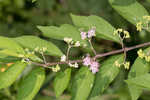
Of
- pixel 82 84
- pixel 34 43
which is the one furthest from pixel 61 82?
pixel 34 43

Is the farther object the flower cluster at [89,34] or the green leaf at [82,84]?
the flower cluster at [89,34]

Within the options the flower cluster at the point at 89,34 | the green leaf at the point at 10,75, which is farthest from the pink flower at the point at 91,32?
the green leaf at the point at 10,75

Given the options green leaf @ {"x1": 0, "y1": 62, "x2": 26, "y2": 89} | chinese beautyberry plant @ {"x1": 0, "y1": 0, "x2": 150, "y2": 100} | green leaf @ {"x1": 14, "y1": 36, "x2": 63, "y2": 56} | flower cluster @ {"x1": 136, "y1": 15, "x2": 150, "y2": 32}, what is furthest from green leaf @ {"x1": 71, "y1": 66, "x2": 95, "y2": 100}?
flower cluster @ {"x1": 136, "y1": 15, "x2": 150, "y2": 32}

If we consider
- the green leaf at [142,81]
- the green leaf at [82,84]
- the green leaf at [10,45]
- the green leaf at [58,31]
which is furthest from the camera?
the green leaf at [58,31]

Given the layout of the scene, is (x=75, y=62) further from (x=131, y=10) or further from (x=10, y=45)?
(x=131, y=10)

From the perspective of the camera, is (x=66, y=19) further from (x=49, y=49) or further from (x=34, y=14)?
(x=49, y=49)

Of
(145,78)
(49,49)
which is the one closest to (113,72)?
(145,78)

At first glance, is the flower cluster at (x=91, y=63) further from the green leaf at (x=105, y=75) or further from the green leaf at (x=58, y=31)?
the green leaf at (x=58, y=31)
